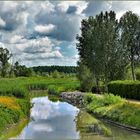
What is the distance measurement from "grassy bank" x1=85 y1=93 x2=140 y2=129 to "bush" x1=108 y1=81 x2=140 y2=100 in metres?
4.77

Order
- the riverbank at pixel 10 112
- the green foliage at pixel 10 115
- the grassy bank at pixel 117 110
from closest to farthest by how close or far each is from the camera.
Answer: the green foliage at pixel 10 115
the riverbank at pixel 10 112
the grassy bank at pixel 117 110

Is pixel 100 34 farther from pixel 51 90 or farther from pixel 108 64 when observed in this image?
pixel 51 90

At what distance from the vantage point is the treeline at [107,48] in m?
61.6

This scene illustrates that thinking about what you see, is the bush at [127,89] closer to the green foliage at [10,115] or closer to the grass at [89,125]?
the grass at [89,125]

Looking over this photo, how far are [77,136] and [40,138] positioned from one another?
2.42 metres

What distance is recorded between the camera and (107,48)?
200 ft

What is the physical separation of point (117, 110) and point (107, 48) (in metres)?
27.8

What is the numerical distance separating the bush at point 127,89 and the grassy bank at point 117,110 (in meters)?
4.77

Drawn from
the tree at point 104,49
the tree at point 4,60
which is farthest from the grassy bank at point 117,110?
the tree at point 4,60

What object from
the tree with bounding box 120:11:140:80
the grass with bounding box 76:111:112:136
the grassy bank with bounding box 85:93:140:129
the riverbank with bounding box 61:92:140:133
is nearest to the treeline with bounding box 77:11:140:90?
the tree with bounding box 120:11:140:80

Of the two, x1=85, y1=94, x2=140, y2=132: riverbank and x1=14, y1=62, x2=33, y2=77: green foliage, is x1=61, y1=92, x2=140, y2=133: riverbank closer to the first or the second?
x1=85, y1=94, x2=140, y2=132: riverbank

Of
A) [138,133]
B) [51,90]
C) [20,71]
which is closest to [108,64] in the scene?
[51,90]

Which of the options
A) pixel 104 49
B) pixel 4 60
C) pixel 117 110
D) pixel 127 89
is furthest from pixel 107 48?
pixel 4 60

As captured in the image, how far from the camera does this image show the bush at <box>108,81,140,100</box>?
148ft
